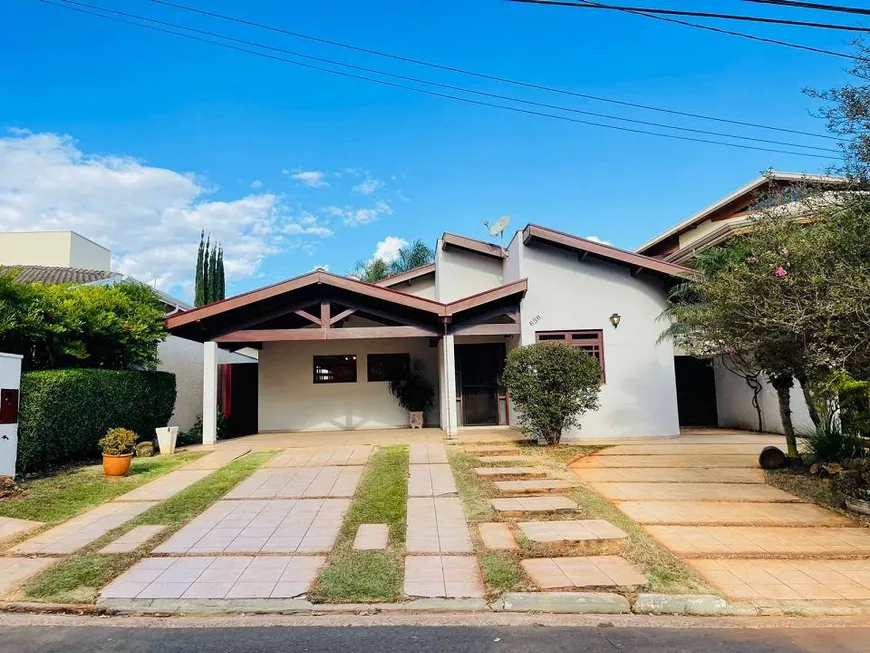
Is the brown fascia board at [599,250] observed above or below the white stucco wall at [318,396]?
above

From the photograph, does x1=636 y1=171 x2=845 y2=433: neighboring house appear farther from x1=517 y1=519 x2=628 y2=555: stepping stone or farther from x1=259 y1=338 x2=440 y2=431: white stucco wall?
x1=259 y1=338 x2=440 y2=431: white stucco wall

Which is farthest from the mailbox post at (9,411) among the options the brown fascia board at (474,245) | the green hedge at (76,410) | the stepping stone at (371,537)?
the brown fascia board at (474,245)

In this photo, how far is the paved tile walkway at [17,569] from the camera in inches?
163

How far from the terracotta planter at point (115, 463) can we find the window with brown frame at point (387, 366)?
720 cm

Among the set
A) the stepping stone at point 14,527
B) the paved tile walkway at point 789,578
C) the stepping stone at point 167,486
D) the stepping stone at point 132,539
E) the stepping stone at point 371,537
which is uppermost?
the stepping stone at point 167,486

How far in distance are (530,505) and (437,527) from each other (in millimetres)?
1260

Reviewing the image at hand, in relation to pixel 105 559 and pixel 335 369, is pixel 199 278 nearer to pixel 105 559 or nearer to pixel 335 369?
pixel 335 369

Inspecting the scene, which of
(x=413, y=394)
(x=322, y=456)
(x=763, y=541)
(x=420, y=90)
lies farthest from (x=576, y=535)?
(x=413, y=394)

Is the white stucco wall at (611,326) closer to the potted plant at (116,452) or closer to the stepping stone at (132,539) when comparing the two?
the potted plant at (116,452)

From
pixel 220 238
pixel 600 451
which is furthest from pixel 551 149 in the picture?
pixel 220 238

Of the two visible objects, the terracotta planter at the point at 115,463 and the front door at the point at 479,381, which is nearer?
the terracotta planter at the point at 115,463

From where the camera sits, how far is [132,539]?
205 inches

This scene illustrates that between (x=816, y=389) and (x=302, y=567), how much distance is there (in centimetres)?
630

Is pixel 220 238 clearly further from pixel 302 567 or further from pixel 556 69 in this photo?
pixel 302 567
